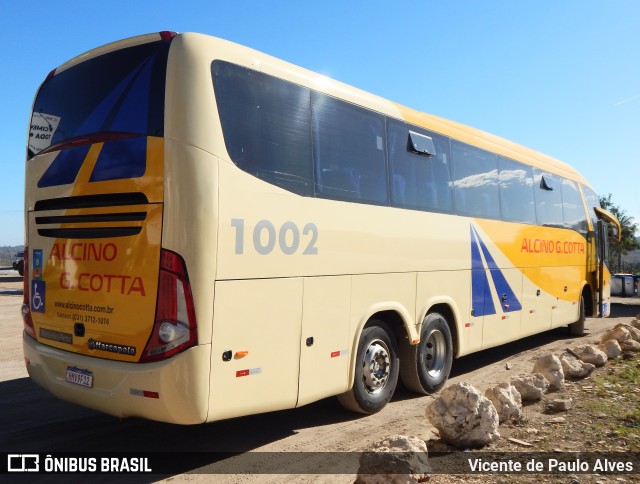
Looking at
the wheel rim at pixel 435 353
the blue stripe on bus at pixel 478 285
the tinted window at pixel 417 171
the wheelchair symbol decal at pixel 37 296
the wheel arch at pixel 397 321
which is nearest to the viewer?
the wheelchair symbol decal at pixel 37 296

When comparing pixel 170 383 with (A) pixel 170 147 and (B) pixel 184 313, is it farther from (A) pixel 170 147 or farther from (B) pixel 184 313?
(A) pixel 170 147

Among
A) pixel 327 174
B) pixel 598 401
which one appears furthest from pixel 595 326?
pixel 327 174

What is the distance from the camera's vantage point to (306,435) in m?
5.39

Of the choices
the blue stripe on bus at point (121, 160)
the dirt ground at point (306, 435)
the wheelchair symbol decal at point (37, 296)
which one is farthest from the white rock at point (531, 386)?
the wheelchair symbol decal at point (37, 296)

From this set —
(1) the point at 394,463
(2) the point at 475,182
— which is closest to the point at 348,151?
(2) the point at 475,182

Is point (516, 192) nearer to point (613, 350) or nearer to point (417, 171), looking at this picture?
point (613, 350)

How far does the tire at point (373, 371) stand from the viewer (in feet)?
19.1

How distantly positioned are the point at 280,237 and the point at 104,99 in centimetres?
204

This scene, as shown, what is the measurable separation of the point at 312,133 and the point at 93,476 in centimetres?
363

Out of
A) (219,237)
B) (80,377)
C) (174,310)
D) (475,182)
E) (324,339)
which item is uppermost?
(475,182)

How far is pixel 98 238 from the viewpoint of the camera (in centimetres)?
458

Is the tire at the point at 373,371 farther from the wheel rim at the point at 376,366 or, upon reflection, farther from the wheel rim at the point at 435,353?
the wheel rim at the point at 435,353

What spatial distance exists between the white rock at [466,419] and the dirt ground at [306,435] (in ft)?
0.40

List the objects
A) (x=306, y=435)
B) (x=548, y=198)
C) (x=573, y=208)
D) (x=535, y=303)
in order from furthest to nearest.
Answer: (x=573, y=208)
(x=548, y=198)
(x=535, y=303)
(x=306, y=435)
